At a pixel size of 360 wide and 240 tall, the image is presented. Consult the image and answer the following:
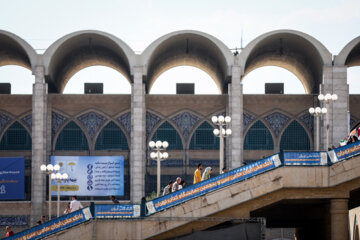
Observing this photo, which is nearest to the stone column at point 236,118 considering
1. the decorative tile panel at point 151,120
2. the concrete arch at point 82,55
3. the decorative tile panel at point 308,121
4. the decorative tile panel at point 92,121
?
the decorative tile panel at point 308,121

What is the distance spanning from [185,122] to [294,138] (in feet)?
22.6

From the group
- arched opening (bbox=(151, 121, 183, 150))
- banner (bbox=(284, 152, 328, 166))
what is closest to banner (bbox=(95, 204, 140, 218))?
banner (bbox=(284, 152, 328, 166))

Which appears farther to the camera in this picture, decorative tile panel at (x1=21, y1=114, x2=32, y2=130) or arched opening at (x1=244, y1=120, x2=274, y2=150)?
arched opening at (x1=244, y1=120, x2=274, y2=150)

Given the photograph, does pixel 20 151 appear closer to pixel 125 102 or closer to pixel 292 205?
pixel 125 102

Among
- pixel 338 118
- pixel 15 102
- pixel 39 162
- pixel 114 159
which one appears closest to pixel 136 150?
pixel 114 159

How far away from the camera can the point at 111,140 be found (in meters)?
42.1

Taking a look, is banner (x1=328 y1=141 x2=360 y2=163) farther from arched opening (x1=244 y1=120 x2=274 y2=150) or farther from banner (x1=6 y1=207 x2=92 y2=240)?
arched opening (x1=244 y1=120 x2=274 y2=150)

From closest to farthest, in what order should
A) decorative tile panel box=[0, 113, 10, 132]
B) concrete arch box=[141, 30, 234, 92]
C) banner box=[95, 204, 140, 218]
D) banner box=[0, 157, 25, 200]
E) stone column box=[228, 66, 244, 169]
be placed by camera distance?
banner box=[95, 204, 140, 218], stone column box=[228, 66, 244, 169], banner box=[0, 157, 25, 200], concrete arch box=[141, 30, 234, 92], decorative tile panel box=[0, 113, 10, 132]

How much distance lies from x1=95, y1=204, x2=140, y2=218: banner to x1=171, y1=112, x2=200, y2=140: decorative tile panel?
64.6ft

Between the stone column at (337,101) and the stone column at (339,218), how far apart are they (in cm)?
1534

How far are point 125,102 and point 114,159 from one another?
3.78 m

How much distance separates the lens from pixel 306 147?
42.4 metres

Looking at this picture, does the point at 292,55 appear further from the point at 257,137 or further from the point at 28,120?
the point at 28,120

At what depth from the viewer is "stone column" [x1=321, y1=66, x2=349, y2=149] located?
1545 inches
